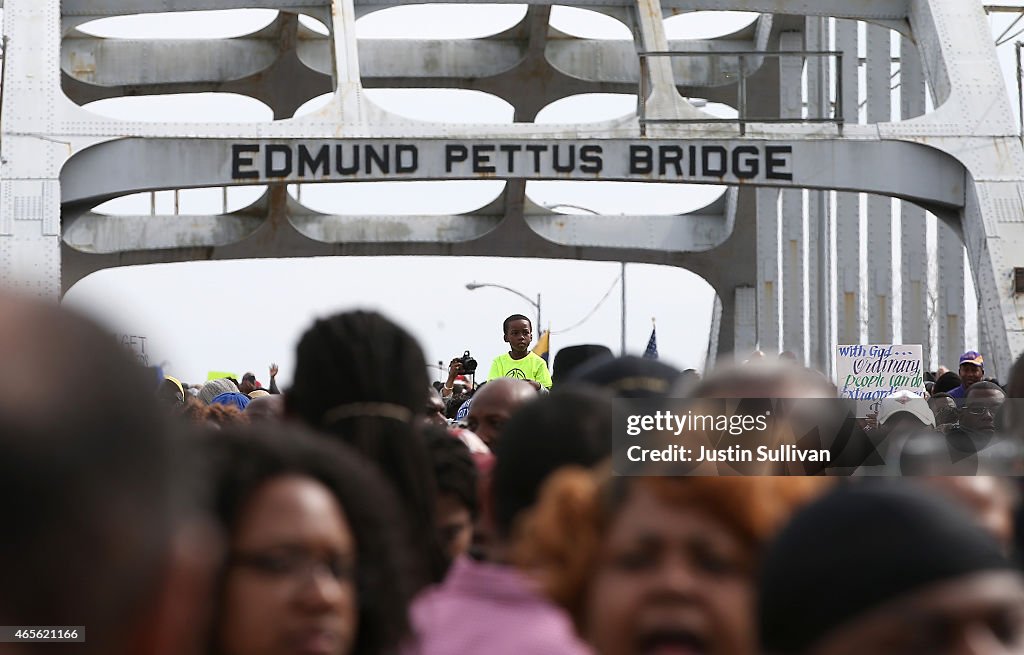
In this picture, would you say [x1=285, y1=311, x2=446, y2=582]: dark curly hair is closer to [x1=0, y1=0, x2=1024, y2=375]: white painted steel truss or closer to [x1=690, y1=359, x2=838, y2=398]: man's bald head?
[x1=690, y1=359, x2=838, y2=398]: man's bald head

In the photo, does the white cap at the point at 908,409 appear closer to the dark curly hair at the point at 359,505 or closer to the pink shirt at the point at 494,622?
the pink shirt at the point at 494,622

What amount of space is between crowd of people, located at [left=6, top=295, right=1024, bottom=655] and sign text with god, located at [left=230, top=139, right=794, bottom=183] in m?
14.3

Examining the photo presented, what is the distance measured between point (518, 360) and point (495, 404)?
17.3ft

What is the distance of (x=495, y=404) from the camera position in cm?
683

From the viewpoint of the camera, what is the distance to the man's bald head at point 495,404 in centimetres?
677

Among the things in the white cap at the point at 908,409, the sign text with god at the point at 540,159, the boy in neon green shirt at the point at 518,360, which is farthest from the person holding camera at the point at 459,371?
the white cap at the point at 908,409

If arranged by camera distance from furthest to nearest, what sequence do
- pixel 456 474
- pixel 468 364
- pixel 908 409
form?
pixel 468 364, pixel 908 409, pixel 456 474

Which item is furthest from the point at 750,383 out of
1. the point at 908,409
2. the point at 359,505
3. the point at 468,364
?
the point at 468,364

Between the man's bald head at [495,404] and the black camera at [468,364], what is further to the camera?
the black camera at [468,364]

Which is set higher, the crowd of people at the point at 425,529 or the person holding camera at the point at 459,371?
the person holding camera at the point at 459,371

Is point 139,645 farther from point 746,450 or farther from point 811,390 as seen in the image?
point 811,390

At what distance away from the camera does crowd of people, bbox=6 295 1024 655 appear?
1.08 m

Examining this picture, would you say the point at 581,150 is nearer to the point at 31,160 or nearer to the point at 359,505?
the point at 31,160

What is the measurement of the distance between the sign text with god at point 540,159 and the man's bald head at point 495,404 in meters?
13.2
